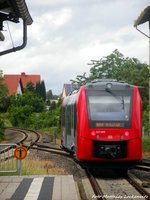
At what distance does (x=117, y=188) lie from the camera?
45.1ft

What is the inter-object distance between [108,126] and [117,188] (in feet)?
8.62

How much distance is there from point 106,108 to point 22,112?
55.7m

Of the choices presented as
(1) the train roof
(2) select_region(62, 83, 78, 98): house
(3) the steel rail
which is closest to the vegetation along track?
A: (3) the steel rail

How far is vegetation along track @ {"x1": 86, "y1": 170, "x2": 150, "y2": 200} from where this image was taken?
1204 centimetres

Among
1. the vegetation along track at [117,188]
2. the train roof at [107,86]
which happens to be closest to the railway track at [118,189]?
the vegetation along track at [117,188]

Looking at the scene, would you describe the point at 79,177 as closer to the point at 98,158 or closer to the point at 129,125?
the point at 98,158

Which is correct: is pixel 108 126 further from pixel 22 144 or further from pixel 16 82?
pixel 16 82

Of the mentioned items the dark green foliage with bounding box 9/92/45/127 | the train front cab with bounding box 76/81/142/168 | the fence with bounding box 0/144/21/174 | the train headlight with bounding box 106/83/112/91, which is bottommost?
the fence with bounding box 0/144/21/174

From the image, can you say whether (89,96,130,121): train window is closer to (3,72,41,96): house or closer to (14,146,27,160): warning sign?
(14,146,27,160): warning sign

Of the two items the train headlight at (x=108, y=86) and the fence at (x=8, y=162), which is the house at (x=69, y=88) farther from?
the fence at (x=8, y=162)

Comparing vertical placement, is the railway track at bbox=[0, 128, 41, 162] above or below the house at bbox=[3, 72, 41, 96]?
below

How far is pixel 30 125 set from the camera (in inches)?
2643

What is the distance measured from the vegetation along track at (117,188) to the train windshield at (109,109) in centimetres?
164

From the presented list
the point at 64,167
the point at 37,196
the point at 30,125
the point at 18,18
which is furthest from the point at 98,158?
the point at 30,125
